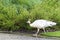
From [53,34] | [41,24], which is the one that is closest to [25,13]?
[41,24]

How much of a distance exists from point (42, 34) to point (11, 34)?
1.24 ft

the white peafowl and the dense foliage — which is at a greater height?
the dense foliage

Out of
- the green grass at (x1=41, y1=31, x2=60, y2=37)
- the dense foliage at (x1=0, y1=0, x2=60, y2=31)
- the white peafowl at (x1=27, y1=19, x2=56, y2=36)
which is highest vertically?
the dense foliage at (x1=0, y1=0, x2=60, y2=31)

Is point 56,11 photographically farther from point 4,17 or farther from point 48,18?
point 4,17

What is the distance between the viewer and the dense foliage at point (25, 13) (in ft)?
8.23

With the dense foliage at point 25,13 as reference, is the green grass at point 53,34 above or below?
below

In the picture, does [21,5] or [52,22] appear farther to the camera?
[21,5]

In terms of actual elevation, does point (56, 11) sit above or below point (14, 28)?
above

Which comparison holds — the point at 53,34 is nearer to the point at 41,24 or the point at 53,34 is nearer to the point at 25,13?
the point at 41,24

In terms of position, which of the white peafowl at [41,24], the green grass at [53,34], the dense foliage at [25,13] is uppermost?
the dense foliage at [25,13]

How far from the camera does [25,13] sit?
8.18 feet

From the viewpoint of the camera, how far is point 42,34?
246 centimetres

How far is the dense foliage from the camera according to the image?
2.51 meters

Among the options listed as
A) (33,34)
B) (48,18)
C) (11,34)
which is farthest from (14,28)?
(48,18)
